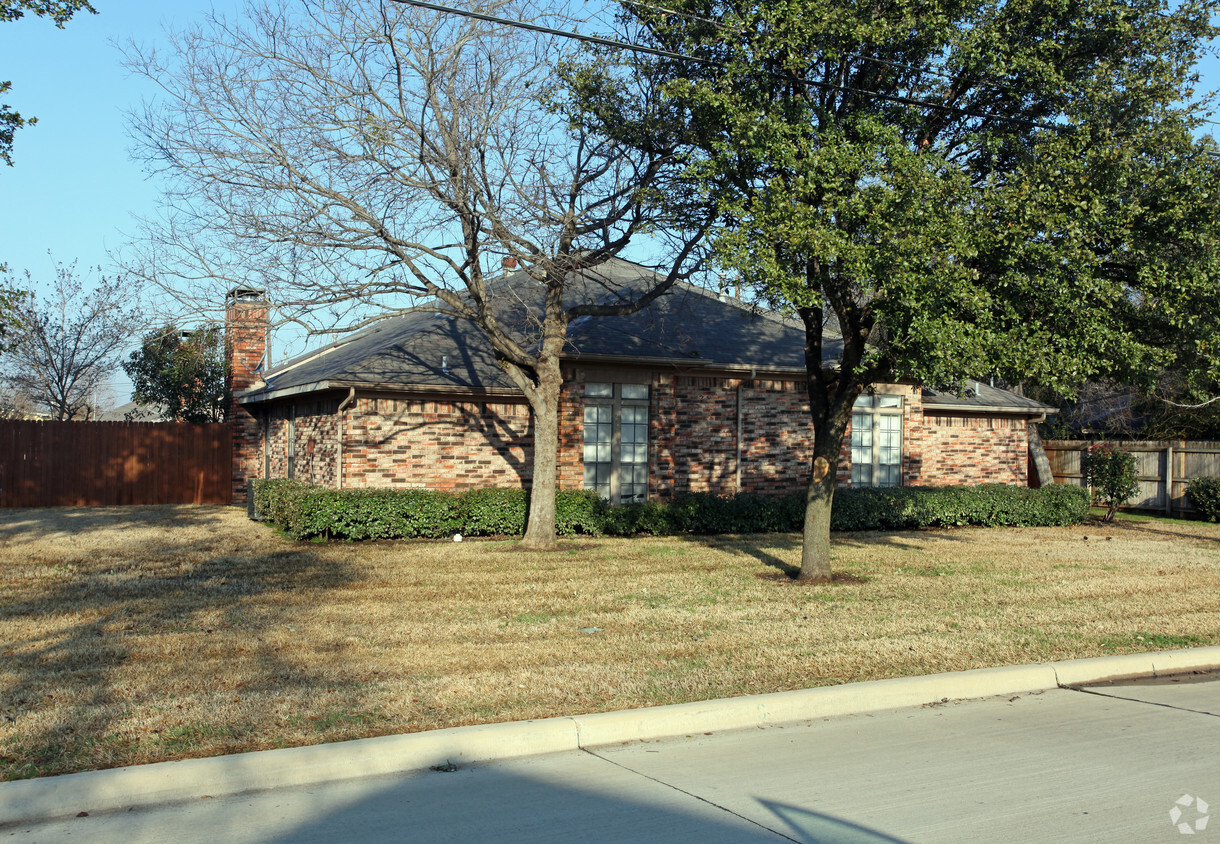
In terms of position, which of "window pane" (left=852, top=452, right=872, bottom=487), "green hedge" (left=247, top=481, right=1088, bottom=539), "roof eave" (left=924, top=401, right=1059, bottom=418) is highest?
"roof eave" (left=924, top=401, right=1059, bottom=418)

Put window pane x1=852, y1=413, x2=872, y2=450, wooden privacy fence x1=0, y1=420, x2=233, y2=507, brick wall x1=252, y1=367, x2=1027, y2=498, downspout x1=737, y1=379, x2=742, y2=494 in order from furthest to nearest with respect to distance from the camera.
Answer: wooden privacy fence x1=0, y1=420, x2=233, y2=507 → window pane x1=852, y1=413, x2=872, y2=450 → downspout x1=737, y1=379, x2=742, y2=494 → brick wall x1=252, y1=367, x2=1027, y2=498

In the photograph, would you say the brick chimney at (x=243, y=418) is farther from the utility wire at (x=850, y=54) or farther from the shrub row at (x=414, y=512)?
the utility wire at (x=850, y=54)

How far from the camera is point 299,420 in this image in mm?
20062

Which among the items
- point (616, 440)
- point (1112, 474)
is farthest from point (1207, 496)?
point (616, 440)

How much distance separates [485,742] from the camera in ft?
20.5

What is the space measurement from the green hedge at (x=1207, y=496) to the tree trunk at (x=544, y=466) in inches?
629

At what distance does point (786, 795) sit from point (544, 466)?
32.7ft

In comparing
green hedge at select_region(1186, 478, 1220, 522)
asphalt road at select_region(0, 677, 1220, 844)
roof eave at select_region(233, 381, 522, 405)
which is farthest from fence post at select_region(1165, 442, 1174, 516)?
asphalt road at select_region(0, 677, 1220, 844)

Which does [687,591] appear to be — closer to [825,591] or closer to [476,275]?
[825,591]

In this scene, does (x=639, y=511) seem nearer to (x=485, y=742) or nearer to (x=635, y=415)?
(x=635, y=415)

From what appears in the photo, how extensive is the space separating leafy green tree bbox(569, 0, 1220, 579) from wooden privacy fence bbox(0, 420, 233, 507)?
1759 cm

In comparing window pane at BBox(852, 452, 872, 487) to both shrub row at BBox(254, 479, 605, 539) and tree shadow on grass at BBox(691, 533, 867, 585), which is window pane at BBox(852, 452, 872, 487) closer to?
tree shadow on grass at BBox(691, 533, 867, 585)

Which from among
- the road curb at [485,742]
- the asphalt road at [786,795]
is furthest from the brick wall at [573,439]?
the asphalt road at [786,795]

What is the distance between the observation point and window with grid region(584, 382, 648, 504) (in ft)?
61.0
